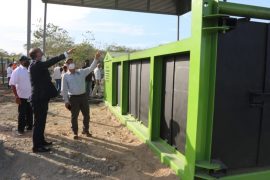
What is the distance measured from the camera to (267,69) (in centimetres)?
473

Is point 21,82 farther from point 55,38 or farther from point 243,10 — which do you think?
point 55,38

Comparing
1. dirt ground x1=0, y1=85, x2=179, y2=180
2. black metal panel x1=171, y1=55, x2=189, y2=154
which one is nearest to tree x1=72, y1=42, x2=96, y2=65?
dirt ground x1=0, y1=85, x2=179, y2=180

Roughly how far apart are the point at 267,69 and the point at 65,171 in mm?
3684

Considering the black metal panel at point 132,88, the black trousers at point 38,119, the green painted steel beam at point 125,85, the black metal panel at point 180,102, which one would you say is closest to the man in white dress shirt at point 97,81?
the green painted steel beam at point 125,85

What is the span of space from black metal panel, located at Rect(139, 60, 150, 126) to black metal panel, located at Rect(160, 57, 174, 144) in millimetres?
1070

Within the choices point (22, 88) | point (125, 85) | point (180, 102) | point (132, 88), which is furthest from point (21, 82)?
point (180, 102)

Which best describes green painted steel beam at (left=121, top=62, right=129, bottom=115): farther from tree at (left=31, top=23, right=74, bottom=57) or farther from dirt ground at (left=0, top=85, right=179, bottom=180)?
tree at (left=31, top=23, right=74, bottom=57)

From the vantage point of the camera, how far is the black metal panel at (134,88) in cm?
859

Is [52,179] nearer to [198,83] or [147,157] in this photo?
[147,157]

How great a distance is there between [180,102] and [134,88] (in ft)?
11.2

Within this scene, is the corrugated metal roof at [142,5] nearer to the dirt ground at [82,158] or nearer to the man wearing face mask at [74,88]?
the dirt ground at [82,158]

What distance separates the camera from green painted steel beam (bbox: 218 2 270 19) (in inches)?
162

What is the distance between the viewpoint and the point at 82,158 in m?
6.24

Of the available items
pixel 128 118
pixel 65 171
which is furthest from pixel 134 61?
pixel 65 171
